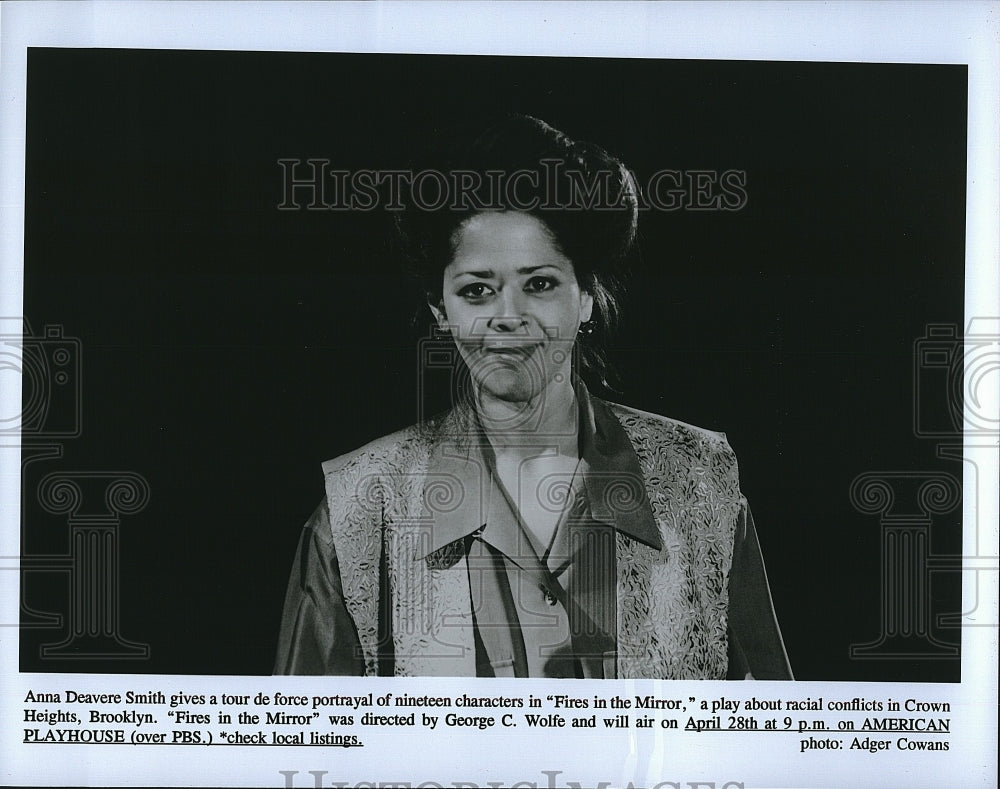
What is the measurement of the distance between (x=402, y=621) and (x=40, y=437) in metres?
0.69

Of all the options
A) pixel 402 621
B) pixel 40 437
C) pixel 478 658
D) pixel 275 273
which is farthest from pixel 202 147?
pixel 478 658

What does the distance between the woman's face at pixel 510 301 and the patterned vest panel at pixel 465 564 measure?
0.15 m

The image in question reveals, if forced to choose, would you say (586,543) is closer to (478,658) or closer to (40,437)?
(478,658)

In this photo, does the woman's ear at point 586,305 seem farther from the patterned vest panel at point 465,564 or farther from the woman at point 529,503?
the patterned vest panel at point 465,564

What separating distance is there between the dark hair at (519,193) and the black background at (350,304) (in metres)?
0.04

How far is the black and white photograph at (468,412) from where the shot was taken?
1.53 meters

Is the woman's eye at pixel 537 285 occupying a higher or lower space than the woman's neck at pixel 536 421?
higher

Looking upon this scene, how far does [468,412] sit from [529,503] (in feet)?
0.61

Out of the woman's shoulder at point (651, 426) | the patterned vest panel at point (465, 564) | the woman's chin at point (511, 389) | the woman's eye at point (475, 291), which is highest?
the woman's eye at point (475, 291)

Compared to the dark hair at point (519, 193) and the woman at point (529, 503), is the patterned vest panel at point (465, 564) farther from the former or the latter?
the dark hair at point (519, 193)

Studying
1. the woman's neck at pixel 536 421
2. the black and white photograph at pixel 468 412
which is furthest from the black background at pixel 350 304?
the woman's neck at pixel 536 421

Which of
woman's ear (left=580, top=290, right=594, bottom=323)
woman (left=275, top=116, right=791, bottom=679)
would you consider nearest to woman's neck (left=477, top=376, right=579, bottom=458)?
woman (left=275, top=116, right=791, bottom=679)

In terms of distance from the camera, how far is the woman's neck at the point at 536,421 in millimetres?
1546

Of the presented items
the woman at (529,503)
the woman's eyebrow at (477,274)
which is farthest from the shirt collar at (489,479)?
the woman's eyebrow at (477,274)
